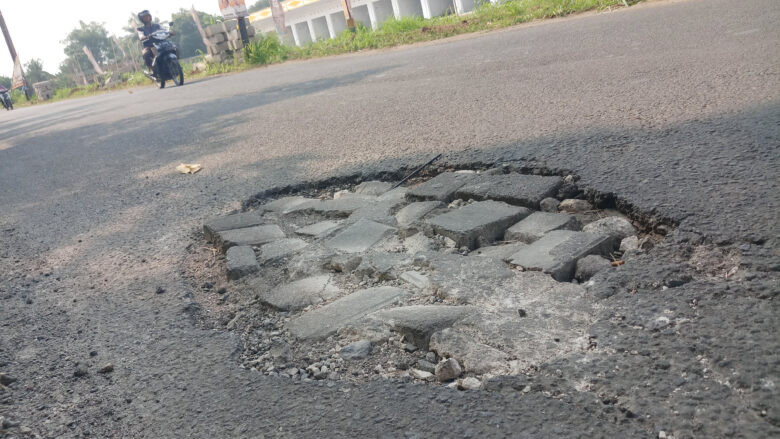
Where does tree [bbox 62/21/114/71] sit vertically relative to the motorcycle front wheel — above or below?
above

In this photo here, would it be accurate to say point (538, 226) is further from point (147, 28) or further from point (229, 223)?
point (147, 28)

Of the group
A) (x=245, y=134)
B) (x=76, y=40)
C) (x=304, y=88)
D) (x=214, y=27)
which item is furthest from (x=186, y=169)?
(x=76, y=40)

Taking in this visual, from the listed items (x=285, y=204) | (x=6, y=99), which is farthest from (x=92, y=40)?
(x=285, y=204)

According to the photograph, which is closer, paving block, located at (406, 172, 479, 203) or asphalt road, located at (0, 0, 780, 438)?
asphalt road, located at (0, 0, 780, 438)

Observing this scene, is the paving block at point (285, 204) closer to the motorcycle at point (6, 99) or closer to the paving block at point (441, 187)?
the paving block at point (441, 187)

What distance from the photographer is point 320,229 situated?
2.93 metres

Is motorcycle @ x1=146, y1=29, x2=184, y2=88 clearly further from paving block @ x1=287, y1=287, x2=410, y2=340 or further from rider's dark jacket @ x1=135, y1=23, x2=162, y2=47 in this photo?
paving block @ x1=287, y1=287, x2=410, y2=340

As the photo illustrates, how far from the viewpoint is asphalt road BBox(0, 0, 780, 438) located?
1.43m

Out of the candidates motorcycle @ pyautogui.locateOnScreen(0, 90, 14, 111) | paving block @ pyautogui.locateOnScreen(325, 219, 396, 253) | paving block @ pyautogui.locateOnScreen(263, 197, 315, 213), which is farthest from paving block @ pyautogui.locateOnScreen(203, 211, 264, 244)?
motorcycle @ pyautogui.locateOnScreen(0, 90, 14, 111)

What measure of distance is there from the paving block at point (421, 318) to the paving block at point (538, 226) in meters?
0.56

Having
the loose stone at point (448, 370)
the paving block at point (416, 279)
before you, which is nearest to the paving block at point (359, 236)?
the paving block at point (416, 279)

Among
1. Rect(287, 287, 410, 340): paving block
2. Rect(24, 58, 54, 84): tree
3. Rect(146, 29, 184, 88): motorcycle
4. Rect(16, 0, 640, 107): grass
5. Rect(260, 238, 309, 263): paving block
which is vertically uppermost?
Rect(24, 58, 54, 84): tree

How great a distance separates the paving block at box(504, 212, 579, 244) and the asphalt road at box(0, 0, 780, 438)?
0.27 m

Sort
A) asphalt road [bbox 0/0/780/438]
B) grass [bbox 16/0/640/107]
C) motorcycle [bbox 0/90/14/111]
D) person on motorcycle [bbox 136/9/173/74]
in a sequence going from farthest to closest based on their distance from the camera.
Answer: motorcycle [bbox 0/90/14/111], person on motorcycle [bbox 136/9/173/74], grass [bbox 16/0/640/107], asphalt road [bbox 0/0/780/438]
